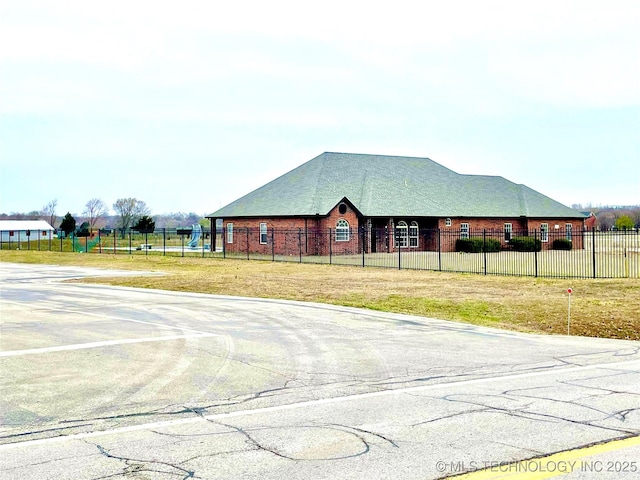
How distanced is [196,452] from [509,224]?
5615 centimetres

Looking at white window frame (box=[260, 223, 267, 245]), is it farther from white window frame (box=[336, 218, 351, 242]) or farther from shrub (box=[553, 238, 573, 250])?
shrub (box=[553, 238, 573, 250])

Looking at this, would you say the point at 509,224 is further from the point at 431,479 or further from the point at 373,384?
the point at 431,479

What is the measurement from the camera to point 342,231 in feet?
171

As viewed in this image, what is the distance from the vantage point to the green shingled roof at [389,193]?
54.0 metres

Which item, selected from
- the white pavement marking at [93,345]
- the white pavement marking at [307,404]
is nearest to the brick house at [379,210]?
the white pavement marking at [93,345]

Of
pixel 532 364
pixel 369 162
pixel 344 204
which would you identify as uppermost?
pixel 369 162

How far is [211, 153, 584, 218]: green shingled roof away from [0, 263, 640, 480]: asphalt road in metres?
36.5

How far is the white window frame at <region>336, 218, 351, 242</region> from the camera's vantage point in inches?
2045

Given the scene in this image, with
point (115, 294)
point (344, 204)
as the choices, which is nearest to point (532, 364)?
point (115, 294)

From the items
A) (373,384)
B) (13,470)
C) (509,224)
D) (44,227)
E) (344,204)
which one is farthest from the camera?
(44,227)

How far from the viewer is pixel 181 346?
13.5 meters

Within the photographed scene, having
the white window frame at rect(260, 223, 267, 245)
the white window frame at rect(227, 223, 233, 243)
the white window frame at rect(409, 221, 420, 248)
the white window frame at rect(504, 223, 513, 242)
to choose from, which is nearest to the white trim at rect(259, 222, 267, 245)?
the white window frame at rect(260, 223, 267, 245)

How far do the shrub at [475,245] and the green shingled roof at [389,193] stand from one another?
236 cm

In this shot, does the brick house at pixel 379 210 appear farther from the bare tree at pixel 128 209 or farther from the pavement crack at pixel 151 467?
the bare tree at pixel 128 209
